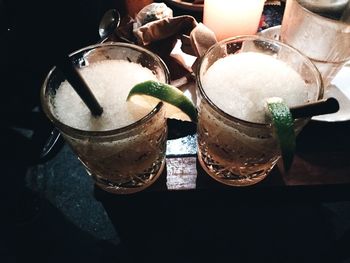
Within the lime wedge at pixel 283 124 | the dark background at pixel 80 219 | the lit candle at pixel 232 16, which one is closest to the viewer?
the lime wedge at pixel 283 124

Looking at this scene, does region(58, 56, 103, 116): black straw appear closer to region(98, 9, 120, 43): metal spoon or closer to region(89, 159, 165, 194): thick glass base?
region(89, 159, 165, 194): thick glass base

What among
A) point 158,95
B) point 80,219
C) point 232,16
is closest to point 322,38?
point 232,16

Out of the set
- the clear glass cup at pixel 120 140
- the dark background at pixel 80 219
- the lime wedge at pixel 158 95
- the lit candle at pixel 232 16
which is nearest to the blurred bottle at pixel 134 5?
the lit candle at pixel 232 16

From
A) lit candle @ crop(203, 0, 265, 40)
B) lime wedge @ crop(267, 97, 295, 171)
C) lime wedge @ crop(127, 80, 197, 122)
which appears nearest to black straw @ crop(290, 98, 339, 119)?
lime wedge @ crop(267, 97, 295, 171)

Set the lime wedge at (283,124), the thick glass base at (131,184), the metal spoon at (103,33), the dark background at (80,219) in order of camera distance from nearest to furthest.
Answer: the lime wedge at (283,124) → the thick glass base at (131,184) → the metal spoon at (103,33) → the dark background at (80,219)

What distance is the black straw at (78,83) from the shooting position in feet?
2.24

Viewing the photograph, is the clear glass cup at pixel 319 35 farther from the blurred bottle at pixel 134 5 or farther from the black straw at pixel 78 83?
the black straw at pixel 78 83

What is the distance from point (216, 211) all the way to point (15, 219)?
117cm

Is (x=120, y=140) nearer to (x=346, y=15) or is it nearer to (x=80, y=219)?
(x=346, y=15)

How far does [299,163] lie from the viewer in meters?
1.00

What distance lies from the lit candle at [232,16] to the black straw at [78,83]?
692 millimetres

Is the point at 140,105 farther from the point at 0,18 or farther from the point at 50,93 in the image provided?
the point at 0,18

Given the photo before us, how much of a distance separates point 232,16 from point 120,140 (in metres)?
0.74

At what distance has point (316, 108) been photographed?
66cm
